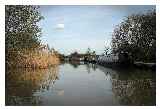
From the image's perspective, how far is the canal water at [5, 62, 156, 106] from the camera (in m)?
5.23

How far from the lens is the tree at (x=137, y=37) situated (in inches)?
211

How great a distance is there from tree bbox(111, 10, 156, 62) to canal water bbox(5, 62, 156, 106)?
0.26m

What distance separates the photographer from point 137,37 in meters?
5.59

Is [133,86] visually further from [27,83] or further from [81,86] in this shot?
[27,83]

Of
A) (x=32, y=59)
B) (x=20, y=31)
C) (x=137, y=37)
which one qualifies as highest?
(x=20, y=31)

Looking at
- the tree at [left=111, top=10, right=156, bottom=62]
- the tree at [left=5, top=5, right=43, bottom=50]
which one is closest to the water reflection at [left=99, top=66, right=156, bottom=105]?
the tree at [left=111, top=10, right=156, bottom=62]

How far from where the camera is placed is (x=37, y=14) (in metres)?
5.50

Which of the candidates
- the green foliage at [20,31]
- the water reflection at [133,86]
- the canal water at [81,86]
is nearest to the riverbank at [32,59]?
the green foliage at [20,31]

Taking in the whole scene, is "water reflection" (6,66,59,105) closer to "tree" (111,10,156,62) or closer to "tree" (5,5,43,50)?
"tree" (5,5,43,50)

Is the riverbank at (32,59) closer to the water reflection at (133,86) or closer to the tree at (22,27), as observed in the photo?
the tree at (22,27)

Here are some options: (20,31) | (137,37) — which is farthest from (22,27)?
(137,37)

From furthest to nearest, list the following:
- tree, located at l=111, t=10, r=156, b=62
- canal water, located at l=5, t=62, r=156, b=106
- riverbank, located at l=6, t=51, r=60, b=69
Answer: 1. riverbank, located at l=6, t=51, r=60, b=69
2. tree, located at l=111, t=10, r=156, b=62
3. canal water, located at l=5, t=62, r=156, b=106

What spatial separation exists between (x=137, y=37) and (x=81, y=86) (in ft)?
3.66
